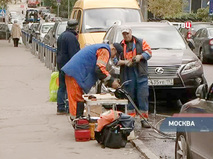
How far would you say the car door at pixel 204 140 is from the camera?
7.06m

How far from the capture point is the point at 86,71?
36.7ft

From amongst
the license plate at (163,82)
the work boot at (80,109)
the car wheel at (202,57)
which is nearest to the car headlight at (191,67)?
the license plate at (163,82)

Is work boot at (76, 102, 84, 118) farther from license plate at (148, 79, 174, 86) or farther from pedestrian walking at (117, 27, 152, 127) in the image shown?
license plate at (148, 79, 174, 86)

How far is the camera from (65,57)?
1362cm

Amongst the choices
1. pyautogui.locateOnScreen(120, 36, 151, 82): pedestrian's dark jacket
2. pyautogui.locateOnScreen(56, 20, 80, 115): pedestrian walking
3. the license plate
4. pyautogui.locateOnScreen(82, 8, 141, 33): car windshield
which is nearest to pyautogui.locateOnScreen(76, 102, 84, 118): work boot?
pyautogui.locateOnScreen(120, 36, 151, 82): pedestrian's dark jacket

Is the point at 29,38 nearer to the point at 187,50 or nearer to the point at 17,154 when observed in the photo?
the point at 187,50

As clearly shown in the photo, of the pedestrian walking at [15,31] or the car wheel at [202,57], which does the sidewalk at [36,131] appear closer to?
the car wheel at [202,57]

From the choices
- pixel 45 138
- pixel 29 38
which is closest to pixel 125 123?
pixel 45 138

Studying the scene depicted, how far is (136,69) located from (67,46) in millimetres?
1975

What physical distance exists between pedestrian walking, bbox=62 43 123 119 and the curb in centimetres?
91

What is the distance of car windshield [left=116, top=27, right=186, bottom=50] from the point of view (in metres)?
15.3

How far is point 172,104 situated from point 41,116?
316 cm

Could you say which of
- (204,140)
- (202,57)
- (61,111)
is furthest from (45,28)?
(204,140)

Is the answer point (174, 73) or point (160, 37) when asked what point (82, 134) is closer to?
point (174, 73)
